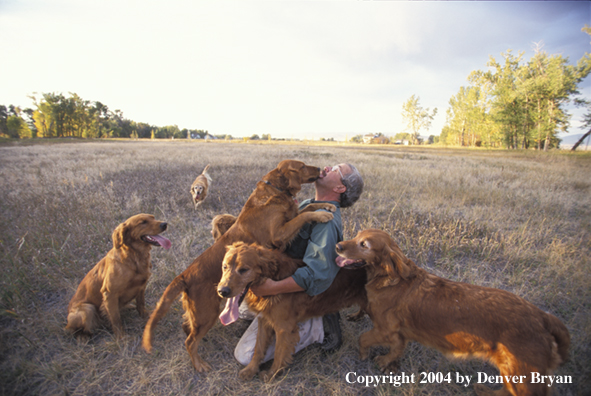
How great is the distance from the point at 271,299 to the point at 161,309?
941 millimetres

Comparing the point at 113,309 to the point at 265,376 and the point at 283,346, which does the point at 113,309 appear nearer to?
the point at 265,376

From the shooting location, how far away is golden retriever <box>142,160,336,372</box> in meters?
2.38

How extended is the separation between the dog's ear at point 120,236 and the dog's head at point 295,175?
1831 millimetres

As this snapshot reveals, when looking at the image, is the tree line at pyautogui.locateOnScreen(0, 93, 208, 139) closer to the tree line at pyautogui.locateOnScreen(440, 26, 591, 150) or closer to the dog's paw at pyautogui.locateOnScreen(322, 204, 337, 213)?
the dog's paw at pyautogui.locateOnScreen(322, 204, 337, 213)

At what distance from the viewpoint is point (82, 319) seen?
2.64 meters

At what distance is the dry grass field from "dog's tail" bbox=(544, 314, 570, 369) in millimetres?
757

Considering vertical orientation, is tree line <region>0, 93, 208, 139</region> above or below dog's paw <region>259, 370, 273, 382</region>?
above

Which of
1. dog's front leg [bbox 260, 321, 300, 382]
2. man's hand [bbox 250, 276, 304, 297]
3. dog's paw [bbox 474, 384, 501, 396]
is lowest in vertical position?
dog's paw [bbox 474, 384, 501, 396]

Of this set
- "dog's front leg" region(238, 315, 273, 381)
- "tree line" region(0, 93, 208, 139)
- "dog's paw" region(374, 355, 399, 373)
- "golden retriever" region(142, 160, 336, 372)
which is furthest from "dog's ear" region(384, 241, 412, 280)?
"tree line" region(0, 93, 208, 139)

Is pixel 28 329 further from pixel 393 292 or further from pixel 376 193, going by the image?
pixel 376 193

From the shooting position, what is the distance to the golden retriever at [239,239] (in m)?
2.38

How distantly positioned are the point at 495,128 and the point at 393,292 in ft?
139

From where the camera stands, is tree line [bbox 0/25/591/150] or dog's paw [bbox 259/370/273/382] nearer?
dog's paw [bbox 259/370/273/382]

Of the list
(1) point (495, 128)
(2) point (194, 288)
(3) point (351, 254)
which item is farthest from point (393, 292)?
(1) point (495, 128)
